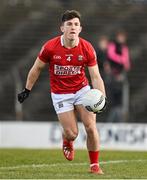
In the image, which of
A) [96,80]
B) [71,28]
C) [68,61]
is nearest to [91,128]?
[96,80]

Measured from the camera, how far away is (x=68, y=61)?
428 inches

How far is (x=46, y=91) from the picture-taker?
2231 centimetres

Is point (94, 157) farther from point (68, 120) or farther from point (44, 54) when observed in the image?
point (44, 54)

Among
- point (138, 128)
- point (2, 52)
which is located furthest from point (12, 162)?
point (2, 52)

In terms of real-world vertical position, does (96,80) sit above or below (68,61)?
below

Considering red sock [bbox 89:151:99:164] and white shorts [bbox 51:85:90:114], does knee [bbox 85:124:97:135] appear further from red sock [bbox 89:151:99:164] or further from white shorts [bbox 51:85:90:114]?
white shorts [bbox 51:85:90:114]

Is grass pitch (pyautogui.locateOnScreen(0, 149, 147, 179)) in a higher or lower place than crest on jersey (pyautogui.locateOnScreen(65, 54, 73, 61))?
lower

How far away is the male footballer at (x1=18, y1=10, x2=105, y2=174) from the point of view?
1069cm

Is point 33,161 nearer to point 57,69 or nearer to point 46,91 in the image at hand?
point 57,69

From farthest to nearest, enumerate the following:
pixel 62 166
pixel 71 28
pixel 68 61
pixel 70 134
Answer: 1. pixel 62 166
2. pixel 70 134
3. pixel 68 61
4. pixel 71 28

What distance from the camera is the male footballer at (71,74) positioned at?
10688 mm

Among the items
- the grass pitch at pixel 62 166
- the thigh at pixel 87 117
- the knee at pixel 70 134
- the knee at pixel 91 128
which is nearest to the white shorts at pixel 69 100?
the thigh at pixel 87 117

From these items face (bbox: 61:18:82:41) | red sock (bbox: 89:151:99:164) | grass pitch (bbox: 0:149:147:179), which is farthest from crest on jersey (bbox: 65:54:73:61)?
grass pitch (bbox: 0:149:147:179)

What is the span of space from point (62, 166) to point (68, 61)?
188 cm
